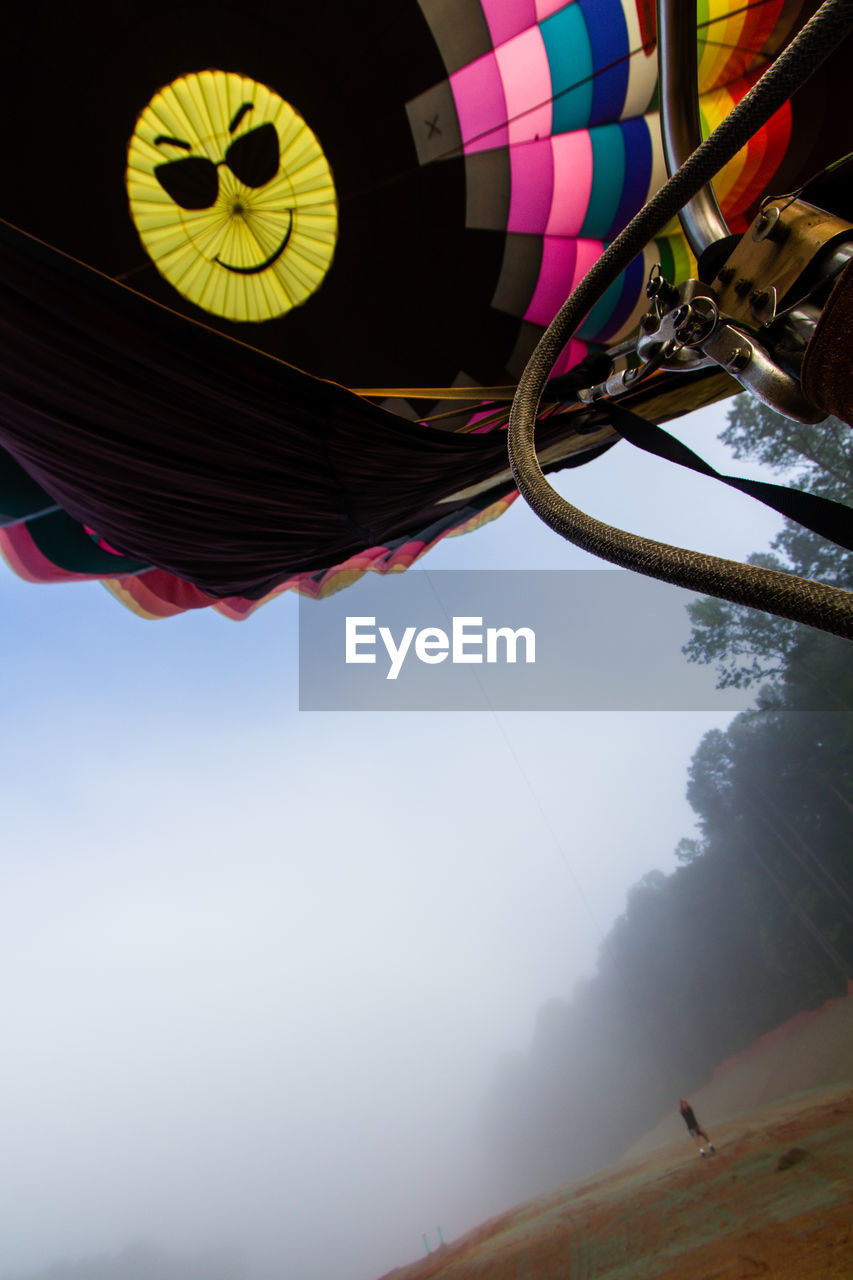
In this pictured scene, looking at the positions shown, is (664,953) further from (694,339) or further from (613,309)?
(694,339)

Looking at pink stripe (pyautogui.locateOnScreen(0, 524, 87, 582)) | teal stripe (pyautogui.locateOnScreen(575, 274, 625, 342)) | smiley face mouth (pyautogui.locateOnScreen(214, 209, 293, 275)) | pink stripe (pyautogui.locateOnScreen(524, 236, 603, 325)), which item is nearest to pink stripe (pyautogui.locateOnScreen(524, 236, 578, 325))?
pink stripe (pyautogui.locateOnScreen(524, 236, 603, 325))

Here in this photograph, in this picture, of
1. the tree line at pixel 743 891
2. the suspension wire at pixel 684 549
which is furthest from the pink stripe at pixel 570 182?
the tree line at pixel 743 891

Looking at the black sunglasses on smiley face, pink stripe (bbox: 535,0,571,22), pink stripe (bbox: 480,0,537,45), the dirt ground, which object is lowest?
the dirt ground

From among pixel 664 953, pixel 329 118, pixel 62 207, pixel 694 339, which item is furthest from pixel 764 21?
pixel 664 953

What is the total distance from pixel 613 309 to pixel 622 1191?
11.0m

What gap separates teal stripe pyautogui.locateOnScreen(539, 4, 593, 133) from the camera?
63.4 inches

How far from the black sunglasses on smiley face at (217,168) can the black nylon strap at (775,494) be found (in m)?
1.56

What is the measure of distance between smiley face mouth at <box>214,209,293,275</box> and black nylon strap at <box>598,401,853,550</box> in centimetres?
153

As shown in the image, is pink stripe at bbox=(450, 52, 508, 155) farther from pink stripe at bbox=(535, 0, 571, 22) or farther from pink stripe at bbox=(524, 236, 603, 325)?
pink stripe at bbox=(524, 236, 603, 325)

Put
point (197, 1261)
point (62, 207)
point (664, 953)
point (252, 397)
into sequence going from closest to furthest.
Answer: point (252, 397), point (62, 207), point (197, 1261), point (664, 953)

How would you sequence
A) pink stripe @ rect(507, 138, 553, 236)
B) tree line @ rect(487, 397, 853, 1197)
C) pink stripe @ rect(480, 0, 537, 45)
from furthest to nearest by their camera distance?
1. tree line @ rect(487, 397, 853, 1197)
2. pink stripe @ rect(507, 138, 553, 236)
3. pink stripe @ rect(480, 0, 537, 45)

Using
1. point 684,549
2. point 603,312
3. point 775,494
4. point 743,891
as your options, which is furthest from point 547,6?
point 743,891

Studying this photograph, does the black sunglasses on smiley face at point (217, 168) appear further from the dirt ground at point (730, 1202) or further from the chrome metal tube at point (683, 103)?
the dirt ground at point (730, 1202)

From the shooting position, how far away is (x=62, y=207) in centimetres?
158
